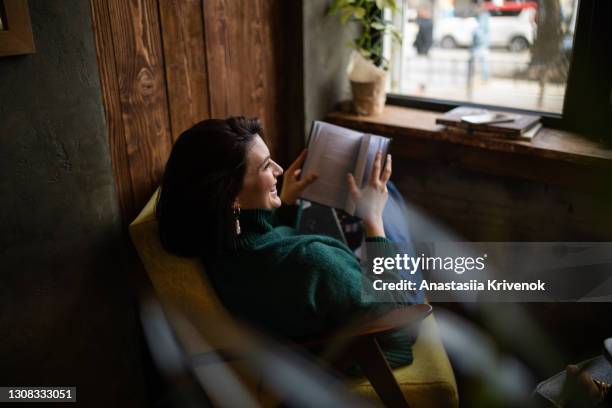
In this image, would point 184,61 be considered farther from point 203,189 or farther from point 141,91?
point 203,189

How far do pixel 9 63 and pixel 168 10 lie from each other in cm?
53

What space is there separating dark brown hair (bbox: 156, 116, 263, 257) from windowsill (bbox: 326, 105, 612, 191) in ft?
2.93

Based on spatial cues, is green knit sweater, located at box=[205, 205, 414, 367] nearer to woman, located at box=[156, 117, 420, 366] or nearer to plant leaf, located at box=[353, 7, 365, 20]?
woman, located at box=[156, 117, 420, 366]

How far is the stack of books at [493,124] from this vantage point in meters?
1.93

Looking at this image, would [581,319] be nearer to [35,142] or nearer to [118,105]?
[118,105]

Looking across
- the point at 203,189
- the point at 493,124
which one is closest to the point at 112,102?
the point at 203,189

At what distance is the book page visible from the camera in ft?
5.66

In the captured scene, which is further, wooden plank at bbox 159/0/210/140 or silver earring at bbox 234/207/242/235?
wooden plank at bbox 159/0/210/140

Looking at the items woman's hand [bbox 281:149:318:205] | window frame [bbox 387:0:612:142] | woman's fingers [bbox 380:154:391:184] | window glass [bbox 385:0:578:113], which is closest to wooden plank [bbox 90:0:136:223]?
woman's hand [bbox 281:149:318:205]

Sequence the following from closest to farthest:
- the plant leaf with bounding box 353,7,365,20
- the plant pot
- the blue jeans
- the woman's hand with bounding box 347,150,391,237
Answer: the woman's hand with bounding box 347,150,391,237, the blue jeans, the plant leaf with bounding box 353,7,365,20, the plant pot

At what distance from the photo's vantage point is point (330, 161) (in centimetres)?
175

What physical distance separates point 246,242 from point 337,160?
460mm

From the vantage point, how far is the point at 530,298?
7.12 ft

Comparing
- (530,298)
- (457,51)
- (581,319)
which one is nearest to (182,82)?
(457,51)
